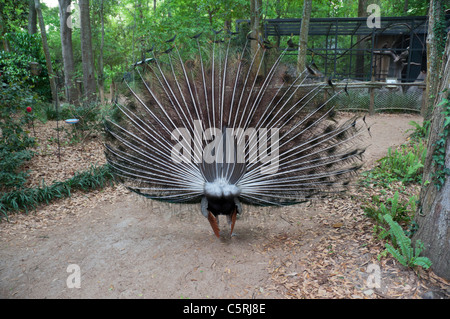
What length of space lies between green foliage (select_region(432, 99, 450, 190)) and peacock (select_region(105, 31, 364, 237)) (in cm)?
100

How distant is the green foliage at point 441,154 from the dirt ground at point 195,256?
1020 millimetres

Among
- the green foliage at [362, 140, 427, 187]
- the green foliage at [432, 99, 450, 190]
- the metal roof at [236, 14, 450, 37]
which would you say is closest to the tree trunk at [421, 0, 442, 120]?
the green foliage at [362, 140, 427, 187]

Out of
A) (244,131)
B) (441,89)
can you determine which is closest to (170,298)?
(244,131)

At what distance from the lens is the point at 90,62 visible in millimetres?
10477

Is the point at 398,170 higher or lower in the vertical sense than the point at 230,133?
lower

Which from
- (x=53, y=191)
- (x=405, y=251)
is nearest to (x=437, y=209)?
(x=405, y=251)

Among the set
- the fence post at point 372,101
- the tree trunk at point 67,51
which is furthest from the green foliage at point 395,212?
the tree trunk at point 67,51

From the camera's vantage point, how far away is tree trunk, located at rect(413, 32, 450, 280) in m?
3.19

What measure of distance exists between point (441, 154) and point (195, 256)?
311cm

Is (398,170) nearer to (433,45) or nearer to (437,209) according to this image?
(437,209)

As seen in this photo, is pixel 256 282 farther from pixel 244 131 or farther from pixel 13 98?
pixel 13 98

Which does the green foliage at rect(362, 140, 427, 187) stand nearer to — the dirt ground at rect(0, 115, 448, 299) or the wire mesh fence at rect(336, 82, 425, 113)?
the dirt ground at rect(0, 115, 448, 299)

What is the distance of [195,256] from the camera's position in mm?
4160

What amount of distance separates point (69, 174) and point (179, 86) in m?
3.95
